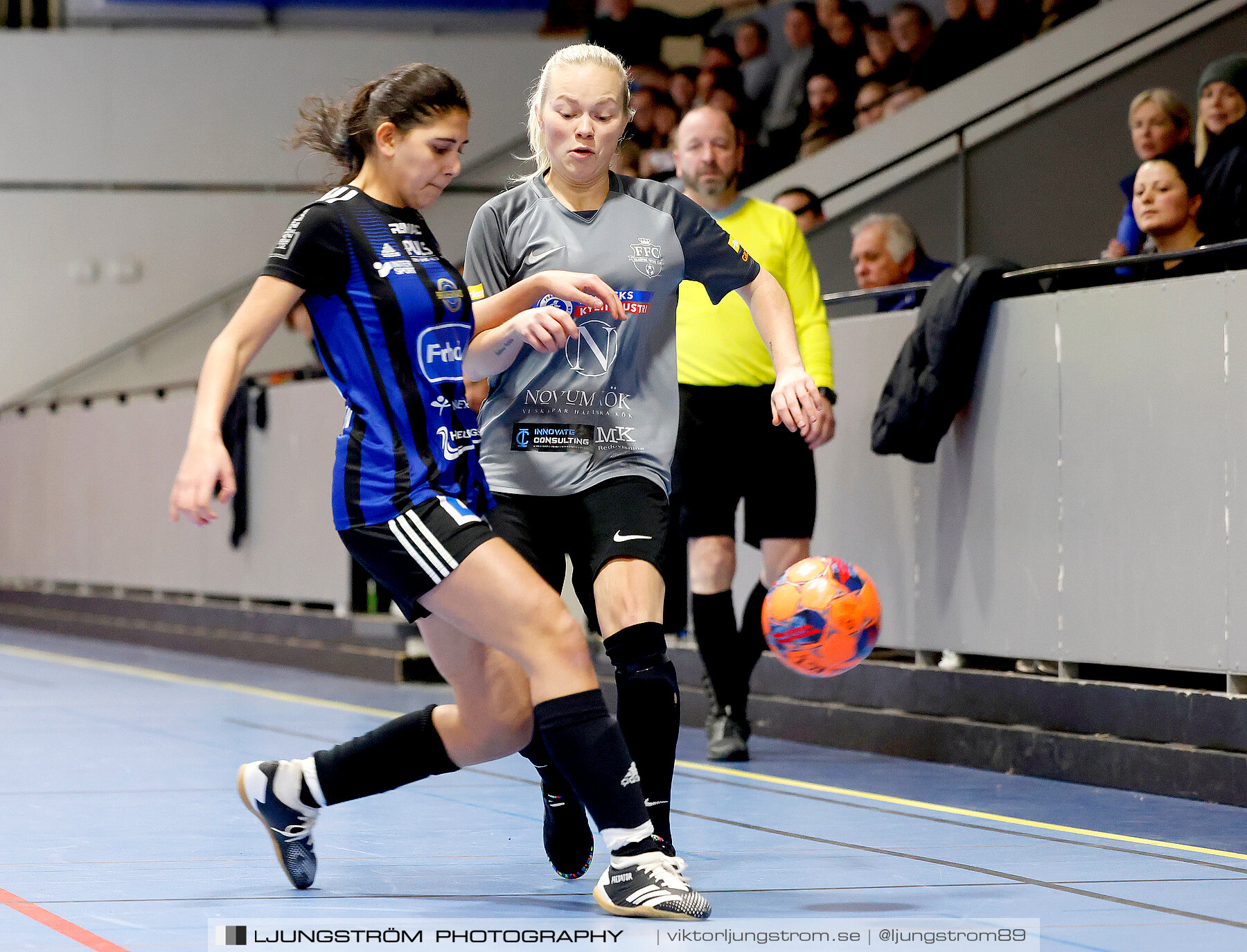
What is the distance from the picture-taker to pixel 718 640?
249 inches

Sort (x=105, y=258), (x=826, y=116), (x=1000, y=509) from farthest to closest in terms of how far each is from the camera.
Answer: (x=105, y=258) → (x=826, y=116) → (x=1000, y=509)

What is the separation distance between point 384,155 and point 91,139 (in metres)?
15.6

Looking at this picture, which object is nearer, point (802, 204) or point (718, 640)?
point (718, 640)

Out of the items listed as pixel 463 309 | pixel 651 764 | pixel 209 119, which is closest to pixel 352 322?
pixel 463 309

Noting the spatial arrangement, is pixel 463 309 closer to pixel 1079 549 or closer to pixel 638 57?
pixel 1079 549

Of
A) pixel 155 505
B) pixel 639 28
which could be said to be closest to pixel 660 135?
pixel 639 28

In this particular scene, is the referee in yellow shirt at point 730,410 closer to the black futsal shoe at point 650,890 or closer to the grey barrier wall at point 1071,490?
the grey barrier wall at point 1071,490

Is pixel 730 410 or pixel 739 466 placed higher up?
pixel 730 410

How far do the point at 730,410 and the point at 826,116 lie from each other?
267 inches

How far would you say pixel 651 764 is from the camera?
3941 millimetres

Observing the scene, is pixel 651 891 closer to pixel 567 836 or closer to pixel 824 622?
pixel 567 836

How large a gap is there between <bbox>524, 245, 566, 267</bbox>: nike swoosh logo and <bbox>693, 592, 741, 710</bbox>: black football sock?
8.04ft

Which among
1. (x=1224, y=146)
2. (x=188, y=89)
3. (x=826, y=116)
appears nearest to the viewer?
(x=1224, y=146)

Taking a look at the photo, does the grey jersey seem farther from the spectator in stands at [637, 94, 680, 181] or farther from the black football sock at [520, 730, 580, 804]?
the spectator in stands at [637, 94, 680, 181]
